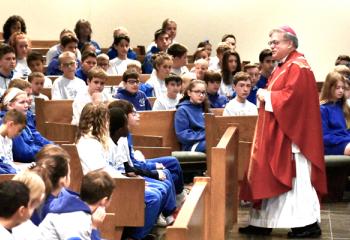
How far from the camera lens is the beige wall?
14.2 m

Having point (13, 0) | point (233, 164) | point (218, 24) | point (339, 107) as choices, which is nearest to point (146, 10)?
point (218, 24)

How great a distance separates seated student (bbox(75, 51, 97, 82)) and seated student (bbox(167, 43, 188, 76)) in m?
1.22

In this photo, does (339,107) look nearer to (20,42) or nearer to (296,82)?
(296,82)

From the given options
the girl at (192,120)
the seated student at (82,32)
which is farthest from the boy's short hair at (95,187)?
the seated student at (82,32)

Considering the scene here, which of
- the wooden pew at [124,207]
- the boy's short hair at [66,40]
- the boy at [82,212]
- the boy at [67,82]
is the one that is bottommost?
the wooden pew at [124,207]

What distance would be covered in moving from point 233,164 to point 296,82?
0.83 metres

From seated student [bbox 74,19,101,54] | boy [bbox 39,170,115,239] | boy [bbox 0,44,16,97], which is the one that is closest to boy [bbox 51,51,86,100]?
boy [bbox 0,44,16,97]

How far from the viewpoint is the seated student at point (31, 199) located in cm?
421

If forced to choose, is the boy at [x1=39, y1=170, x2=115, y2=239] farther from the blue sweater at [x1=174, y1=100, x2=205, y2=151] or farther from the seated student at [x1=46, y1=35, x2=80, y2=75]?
the seated student at [x1=46, y1=35, x2=80, y2=75]

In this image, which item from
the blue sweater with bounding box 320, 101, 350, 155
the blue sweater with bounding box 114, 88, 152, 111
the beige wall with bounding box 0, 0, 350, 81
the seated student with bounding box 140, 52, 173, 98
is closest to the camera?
the blue sweater with bounding box 320, 101, 350, 155

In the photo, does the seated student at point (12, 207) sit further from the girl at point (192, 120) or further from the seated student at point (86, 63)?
the seated student at point (86, 63)

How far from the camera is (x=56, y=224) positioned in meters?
4.57

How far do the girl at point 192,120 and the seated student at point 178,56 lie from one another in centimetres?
243

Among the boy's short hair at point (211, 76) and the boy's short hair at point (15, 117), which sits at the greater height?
the boy's short hair at point (15, 117)
